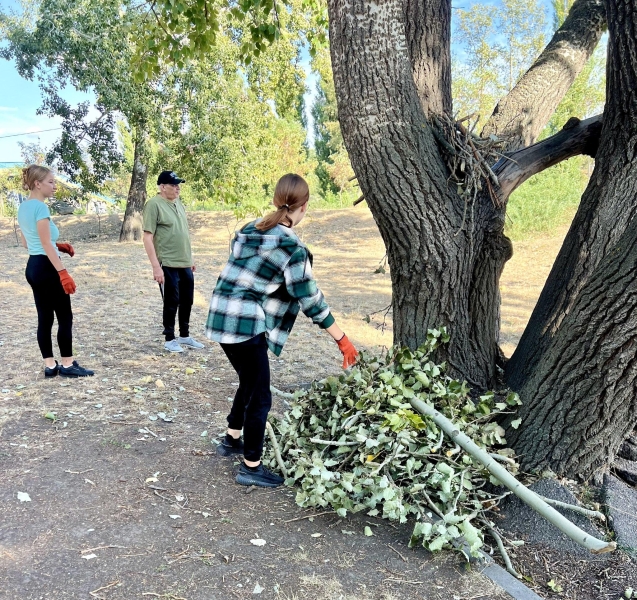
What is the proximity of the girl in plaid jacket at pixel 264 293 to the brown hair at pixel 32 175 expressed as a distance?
78.4 inches

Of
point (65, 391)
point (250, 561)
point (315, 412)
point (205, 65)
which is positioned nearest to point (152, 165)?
point (205, 65)

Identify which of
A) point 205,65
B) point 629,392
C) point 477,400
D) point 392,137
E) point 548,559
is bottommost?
point 548,559

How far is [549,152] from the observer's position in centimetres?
356

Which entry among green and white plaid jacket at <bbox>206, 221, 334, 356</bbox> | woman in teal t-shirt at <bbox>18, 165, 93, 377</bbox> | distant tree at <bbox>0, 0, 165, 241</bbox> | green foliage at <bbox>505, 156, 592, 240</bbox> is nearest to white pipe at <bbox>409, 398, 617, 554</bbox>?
green and white plaid jacket at <bbox>206, 221, 334, 356</bbox>

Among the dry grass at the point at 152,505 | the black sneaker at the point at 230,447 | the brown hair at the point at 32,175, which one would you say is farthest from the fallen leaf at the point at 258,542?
the brown hair at the point at 32,175

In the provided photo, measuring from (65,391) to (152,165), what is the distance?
1203 centimetres

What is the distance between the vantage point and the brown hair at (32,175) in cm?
400

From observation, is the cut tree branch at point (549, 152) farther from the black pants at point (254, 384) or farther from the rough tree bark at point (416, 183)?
the black pants at point (254, 384)

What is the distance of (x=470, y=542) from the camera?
250cm

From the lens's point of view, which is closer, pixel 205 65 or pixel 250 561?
pixel 250 561

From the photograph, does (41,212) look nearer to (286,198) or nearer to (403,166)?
(286,198)

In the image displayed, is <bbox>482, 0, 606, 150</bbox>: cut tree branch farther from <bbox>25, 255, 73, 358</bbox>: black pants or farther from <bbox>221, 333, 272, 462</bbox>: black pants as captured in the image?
<bbox>25, 255, 73, 358</bbox>: black pants

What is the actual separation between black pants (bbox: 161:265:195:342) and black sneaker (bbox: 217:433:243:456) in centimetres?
213

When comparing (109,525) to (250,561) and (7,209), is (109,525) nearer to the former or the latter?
(250,561)
